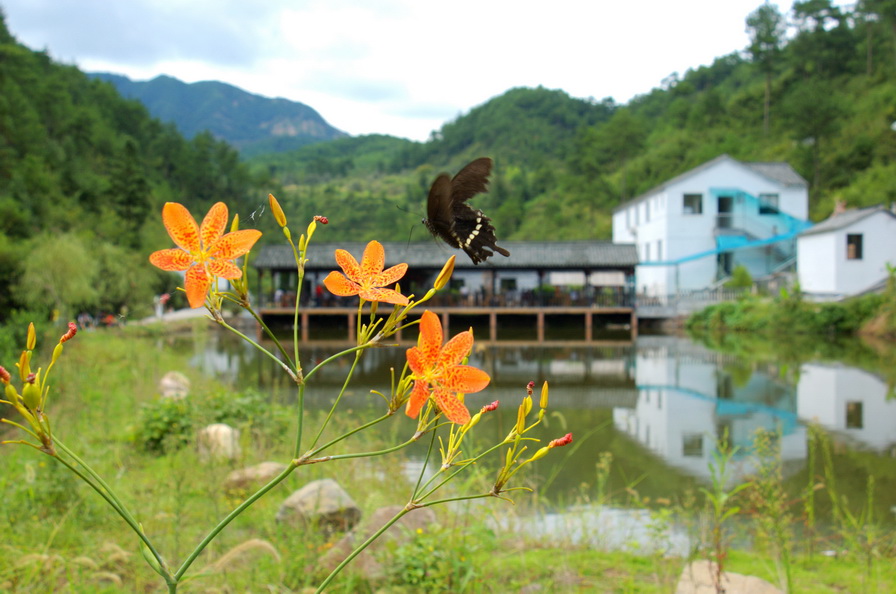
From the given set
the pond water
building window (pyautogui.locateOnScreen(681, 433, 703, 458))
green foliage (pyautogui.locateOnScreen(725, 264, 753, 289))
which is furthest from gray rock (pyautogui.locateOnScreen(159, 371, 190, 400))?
green foliage (pyautogui.locateOnScreen(725, 264, 753, 289))

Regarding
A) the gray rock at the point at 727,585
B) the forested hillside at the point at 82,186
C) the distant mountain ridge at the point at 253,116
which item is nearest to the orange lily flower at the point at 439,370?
the distant mountain ridge at the point at 253,116

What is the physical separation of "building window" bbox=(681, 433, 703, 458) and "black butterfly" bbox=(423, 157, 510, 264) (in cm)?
772

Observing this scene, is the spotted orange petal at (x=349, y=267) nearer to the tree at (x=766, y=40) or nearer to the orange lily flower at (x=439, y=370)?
the orange lily flower at (x=439, y=370)

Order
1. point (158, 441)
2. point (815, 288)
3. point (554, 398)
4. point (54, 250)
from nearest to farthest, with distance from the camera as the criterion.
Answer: point (158, 441)
point (554, 398)
point (54, 250)
point (815, 288)

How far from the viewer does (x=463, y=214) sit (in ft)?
3.24

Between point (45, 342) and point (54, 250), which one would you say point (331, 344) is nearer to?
point (54, 250)

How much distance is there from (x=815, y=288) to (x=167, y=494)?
24559 millimetres

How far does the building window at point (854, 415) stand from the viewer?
30.6ft

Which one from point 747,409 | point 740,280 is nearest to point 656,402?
point 747,409

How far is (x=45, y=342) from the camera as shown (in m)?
10.2

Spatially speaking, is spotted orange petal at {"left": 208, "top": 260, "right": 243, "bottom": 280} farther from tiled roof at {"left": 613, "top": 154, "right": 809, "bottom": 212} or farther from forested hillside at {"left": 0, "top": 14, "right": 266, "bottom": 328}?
tiled roof at {"left": 613, "top": 154, "right": 809, "bottom": 212}

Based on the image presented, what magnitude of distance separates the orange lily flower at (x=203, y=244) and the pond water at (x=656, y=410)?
261 cm

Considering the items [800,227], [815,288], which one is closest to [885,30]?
[800,227]

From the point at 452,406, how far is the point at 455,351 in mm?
76
